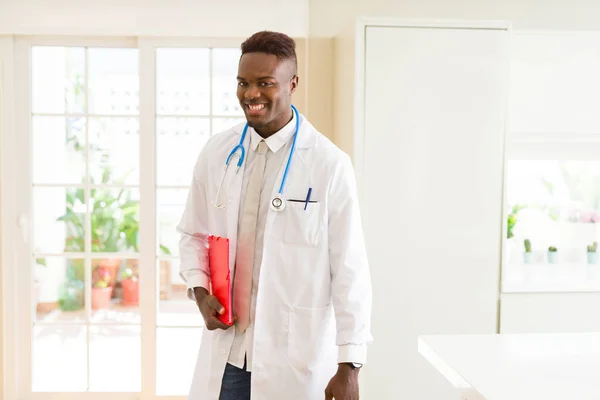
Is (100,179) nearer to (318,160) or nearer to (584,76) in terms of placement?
(318,160)

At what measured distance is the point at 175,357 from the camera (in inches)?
127

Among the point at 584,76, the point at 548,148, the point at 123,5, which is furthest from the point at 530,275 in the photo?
the point at 123,5

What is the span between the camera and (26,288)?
10.3 ft

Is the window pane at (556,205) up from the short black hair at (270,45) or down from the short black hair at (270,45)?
down

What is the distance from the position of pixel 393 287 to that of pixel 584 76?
50.5 inches

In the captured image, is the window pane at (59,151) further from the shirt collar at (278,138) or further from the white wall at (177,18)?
the shirt collar at (278,138)

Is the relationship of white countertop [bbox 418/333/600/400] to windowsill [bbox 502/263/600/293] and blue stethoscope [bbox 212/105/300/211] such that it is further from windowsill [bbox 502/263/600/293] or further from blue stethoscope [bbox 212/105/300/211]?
windowsill [bbox 502/263/600/293]

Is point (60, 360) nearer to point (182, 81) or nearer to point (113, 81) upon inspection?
point (113, 81)

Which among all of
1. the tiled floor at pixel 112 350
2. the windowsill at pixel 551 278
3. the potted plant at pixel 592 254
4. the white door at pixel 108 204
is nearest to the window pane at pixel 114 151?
the white door at pixel 108 204

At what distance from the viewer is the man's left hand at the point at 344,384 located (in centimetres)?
165

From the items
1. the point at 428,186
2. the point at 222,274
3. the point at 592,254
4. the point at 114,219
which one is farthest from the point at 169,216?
the point at 592,254

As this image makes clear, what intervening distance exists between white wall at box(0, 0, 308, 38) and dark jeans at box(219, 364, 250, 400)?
177cm

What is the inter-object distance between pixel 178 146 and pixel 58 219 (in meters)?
0.70

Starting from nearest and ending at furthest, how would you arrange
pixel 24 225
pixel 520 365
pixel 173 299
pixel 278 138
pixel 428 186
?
pixel 520 365, pixel 278 138, pixel 428 186, pixel 24 225, pixel 173 299
